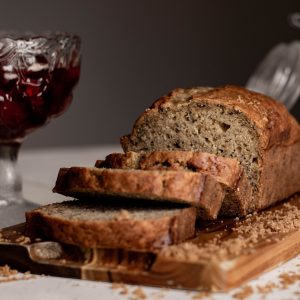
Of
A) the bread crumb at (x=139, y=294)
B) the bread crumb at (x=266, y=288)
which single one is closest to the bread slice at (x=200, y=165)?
the bread crumb at (x=266, y=288)

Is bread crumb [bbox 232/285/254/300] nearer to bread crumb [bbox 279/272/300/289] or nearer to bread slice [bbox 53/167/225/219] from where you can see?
bread crumb [bbox 279/272/300/289]

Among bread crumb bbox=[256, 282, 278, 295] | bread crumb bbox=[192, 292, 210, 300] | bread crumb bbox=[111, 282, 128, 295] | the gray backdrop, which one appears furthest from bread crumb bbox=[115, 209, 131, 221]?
the gray backdrop

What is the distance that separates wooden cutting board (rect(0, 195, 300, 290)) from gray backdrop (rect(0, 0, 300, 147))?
15.2 ft

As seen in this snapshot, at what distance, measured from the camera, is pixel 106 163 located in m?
3.37

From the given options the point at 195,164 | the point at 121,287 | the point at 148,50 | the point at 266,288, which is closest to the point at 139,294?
the point at 121,287

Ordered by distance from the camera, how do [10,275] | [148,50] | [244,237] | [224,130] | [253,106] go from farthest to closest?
[148,50] → [253,106] → [224,130] → [244,237] → [10,275]

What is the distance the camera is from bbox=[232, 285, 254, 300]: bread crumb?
253 centimetres

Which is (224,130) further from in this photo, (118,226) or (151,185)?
Answer: (118,226)

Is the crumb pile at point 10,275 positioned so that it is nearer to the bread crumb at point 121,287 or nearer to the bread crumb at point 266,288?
the bread crumb at point 121,287

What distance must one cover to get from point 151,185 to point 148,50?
5.08m

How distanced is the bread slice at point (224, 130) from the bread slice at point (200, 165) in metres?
0.17

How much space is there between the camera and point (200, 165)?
10.5 ft

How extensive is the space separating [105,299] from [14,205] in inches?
57.9

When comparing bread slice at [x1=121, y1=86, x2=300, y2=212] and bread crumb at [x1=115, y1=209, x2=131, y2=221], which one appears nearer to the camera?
bread crumb at [x1=115, y1=209, x2=131, y2=221]
